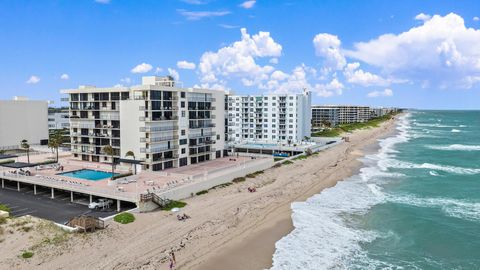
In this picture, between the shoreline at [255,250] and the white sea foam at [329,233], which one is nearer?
the shoreline at [255,250]

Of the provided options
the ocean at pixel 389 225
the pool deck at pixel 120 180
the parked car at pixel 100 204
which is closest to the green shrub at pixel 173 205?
the pool deck at pixel 120 180

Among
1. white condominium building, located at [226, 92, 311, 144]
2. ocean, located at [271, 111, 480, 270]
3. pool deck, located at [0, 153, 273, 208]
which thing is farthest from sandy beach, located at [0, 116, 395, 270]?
white condominium building, located at [226, 92, 311, 144]

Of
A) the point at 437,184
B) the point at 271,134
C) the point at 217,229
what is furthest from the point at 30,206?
the point at 271,134

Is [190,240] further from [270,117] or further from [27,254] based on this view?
[270,117]

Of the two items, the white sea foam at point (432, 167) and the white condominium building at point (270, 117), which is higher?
the white condominium building at point (270, 117)

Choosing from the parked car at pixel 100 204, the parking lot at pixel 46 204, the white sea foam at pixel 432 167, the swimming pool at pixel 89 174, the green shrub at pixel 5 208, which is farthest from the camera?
the white sea foam at pixel 432 167

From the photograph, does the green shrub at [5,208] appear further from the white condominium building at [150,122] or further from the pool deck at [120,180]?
the white condominium building at [150,122]

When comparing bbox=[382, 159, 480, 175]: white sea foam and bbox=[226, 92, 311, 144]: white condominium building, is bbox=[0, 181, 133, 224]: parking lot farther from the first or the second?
bbox=[382, 159, 480, 175]: white sea foam

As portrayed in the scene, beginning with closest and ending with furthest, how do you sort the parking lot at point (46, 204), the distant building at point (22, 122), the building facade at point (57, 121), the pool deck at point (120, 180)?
the parking lot at point (46, 204)
the pool deck at point (120, 180)
the distant building at point (22, 122)
the building facade at point (57, 121)
